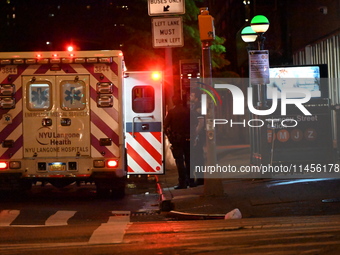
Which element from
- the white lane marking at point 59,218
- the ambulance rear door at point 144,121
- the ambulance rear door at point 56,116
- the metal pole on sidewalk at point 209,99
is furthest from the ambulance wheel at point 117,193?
the metal pole on sidewalk at point 209,99

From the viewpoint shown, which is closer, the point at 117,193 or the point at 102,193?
the point at 117,193

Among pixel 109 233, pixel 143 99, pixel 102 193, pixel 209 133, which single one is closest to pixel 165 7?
pixel 143 99

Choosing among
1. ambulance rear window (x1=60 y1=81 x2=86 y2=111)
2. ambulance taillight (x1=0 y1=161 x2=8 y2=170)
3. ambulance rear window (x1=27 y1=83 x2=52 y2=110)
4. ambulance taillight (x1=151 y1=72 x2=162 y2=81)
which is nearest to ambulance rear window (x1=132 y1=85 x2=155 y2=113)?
ambulance taillight (x1=151 y1=72 x2=162 y2=81)

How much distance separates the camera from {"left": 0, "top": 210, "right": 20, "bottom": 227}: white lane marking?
943cm

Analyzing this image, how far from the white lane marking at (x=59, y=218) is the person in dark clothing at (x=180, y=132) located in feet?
10.4

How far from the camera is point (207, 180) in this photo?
10.7 meters

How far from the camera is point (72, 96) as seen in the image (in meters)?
11.8

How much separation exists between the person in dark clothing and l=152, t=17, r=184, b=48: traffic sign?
4.06ft

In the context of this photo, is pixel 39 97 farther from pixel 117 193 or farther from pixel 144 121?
pixel 144 121

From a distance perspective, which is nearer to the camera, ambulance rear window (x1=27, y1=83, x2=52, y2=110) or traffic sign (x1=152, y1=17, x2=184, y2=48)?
ambulance rear window (x1=27, y1=83, x2=52, y2=110)

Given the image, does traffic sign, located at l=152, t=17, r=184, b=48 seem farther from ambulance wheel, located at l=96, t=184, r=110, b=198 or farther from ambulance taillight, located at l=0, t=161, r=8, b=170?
ambulance taillight, located at l=0, t=161, r=8, b=170

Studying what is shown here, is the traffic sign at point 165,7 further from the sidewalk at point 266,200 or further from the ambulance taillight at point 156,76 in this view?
the sidewalk at point 266,200

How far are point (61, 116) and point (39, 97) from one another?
58 cm

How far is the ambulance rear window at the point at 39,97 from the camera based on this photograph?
1181 centimetres
